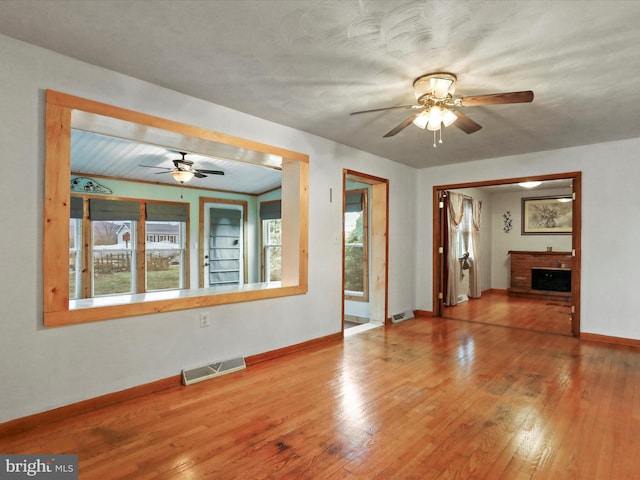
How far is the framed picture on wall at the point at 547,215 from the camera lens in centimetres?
774

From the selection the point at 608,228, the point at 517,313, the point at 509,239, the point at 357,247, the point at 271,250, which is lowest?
the point at 517,313

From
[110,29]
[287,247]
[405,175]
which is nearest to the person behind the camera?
[110,29]

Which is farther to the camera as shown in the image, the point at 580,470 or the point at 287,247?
the point at 287,247

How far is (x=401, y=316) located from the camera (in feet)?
18.6

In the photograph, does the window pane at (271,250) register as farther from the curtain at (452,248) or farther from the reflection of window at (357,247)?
the curtain at (452,248)

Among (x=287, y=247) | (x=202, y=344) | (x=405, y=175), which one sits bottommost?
(x=202, y=344)

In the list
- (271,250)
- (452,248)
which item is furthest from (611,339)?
(271,250)

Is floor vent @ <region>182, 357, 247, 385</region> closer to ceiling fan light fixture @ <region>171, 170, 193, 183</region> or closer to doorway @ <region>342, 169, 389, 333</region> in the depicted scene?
doorway @ <region>342, 169, 389, 333</region>

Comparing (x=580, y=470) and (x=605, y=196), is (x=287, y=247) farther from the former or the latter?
(x=605, y=196)

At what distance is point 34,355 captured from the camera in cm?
232

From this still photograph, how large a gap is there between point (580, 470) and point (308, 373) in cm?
205

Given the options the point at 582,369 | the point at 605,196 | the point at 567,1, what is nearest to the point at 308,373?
the point at 582,369

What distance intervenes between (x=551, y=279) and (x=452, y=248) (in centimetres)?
265

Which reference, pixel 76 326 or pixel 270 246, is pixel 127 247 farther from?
pixel 76 326
